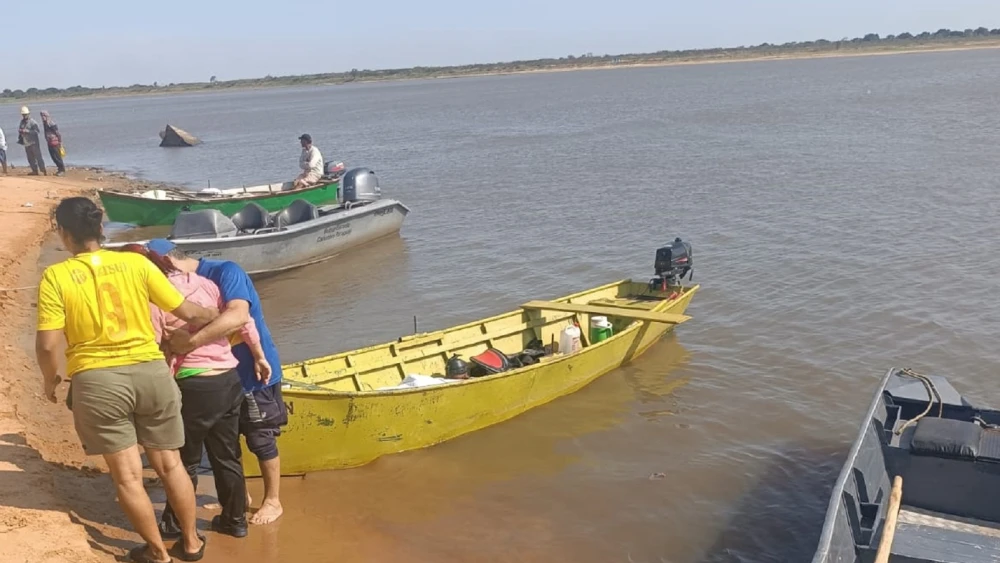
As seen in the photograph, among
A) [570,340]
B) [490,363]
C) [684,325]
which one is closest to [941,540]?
[570,340]

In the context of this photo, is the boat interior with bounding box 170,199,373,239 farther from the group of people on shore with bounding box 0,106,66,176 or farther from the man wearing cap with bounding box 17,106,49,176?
the man wearing cap with bounding box 17,106,49,176

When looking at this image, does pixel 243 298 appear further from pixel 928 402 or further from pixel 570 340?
pixel 928 402

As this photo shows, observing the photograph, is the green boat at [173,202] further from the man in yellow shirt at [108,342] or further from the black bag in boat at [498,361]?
the man in yellow shirt at [108,342]

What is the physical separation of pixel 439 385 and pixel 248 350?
266 cm

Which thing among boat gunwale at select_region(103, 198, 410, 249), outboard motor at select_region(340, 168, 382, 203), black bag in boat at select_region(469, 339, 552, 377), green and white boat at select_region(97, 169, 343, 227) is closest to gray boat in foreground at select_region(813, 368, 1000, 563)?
black bag in boat at select_region(469, 339, 552, 377)

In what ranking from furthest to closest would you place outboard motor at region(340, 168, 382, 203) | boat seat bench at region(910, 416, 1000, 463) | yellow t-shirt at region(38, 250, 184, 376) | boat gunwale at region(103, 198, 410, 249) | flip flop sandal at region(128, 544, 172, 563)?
outboard motor at region(340, 168, 382, 203)
boat gunwale at region(103, 198, 410, 249)
boat seat bench at region(910, 416, 1000, 463)
flip flop sandal at region(128, 544, 172, 563)
yellow t-shirt at region(38, 250, 184, 376)

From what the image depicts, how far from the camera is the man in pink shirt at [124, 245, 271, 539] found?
489 cm

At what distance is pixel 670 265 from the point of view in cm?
1123

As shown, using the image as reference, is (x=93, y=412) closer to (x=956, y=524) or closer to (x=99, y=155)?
(x=956, y=524)

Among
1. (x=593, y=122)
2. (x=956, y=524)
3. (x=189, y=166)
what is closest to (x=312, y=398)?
(x=956, y=524)

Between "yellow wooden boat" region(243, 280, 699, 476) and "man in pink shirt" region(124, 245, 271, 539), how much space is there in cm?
113

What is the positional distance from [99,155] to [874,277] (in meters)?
37.2

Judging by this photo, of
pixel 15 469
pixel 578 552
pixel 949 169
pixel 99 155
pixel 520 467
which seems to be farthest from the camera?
pixel 99 155

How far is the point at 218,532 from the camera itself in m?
5.90
